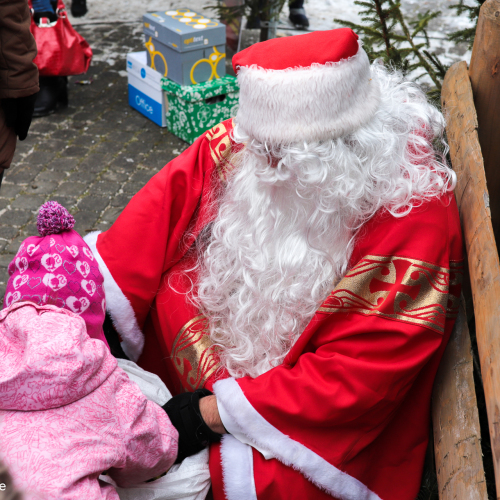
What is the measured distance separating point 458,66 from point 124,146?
3247mm

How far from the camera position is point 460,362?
5.81ft

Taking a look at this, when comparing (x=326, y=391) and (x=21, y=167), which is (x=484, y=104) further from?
(x=21, y=167)

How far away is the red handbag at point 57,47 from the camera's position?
16.3ft

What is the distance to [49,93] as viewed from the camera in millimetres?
5289

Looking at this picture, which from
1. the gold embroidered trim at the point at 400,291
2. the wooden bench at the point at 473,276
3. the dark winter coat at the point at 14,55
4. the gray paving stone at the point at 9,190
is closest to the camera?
the wooden bench at the point at 473,276

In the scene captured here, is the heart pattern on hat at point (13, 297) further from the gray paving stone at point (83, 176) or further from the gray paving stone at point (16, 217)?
the gray paving stone at point (83, 176)

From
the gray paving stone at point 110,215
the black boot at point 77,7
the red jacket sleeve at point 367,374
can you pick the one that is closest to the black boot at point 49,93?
the gray paving stone at point 110,215

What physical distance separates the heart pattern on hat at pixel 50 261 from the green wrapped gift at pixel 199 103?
10.2 ft

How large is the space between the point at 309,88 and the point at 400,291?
69 cm

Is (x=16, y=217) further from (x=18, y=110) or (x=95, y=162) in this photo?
(x=18, y=110)

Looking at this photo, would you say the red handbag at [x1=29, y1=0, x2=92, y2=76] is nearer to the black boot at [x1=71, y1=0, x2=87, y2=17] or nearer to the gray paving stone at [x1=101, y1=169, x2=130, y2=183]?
the gray paving stone at [x1=101, y1=169, x2=130, y2=183]

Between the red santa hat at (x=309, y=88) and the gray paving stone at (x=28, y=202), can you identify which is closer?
the red santa hat at (x=309, y=88)

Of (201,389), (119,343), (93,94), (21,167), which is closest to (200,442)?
(201,389)

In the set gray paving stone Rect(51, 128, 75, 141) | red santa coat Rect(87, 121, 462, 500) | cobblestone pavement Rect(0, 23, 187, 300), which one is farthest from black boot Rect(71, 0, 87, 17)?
red santa coat Rect(87, 121, 462, 500)
